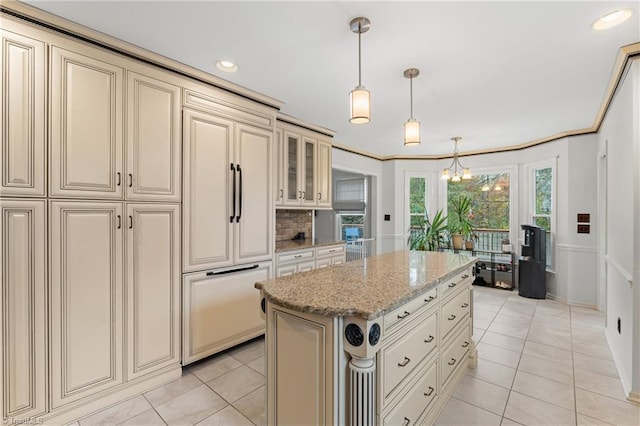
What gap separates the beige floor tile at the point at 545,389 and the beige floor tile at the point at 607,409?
0.20ft

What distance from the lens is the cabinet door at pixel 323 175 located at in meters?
4.16

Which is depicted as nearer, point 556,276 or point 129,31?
point 129,31

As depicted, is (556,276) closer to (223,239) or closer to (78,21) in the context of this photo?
(223,239)

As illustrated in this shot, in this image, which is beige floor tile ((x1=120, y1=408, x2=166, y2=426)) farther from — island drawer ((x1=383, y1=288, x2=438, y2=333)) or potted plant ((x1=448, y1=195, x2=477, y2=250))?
potted plant ((x1=448, y1=195, x2=477, y2=250))

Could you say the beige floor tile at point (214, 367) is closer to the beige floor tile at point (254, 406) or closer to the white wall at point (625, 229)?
the beige floor tile at point (254, 406)

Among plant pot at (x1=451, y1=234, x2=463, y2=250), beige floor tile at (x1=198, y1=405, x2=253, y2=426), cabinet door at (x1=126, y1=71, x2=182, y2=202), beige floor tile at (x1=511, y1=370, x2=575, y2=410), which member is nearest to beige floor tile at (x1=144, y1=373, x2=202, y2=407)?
beige floor tile at (x1=198, y1=405, x2=253, y2=426)

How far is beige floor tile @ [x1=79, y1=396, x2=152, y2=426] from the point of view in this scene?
1889mm

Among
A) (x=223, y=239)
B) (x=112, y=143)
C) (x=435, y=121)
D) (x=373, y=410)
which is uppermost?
(x=435, y=121)

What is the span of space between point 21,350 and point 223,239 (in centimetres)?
142

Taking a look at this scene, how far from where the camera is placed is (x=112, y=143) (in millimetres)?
2031

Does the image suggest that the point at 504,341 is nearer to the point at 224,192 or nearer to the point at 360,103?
the point at 360,103

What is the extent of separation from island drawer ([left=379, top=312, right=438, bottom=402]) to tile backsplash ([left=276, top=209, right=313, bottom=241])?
8.50 ft

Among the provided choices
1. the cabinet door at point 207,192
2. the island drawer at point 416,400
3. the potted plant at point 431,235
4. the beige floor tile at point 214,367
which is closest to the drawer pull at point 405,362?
the island drawer at point 416,400

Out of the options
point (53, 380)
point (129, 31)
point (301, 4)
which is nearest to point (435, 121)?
point (301, 4)
